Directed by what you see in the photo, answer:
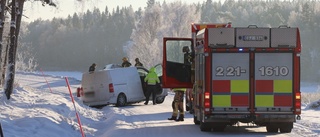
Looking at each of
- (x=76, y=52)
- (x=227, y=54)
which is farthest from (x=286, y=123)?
(x=76, y=52)

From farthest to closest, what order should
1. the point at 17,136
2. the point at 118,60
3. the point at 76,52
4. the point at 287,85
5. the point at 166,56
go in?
the point at 76,52 → the point at 118,60 → the point at 166,56 → the point at 287,85 → the point at 17,136

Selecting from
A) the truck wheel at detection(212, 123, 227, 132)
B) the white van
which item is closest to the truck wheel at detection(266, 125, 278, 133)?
the truck wheel at detection(212, 123, 227, 132)

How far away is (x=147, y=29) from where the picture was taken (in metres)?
92.0

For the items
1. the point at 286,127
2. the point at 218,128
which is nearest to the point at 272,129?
the point at 286,127

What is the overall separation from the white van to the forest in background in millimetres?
57598

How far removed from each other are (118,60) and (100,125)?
462 feet

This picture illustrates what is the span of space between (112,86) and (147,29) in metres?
65.6

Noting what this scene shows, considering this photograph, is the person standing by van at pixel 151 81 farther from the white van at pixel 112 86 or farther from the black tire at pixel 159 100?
the black tire at pixel 159 100

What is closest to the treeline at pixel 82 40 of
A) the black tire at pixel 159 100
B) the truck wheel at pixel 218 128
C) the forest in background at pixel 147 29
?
the forest in background at pixel 147 29

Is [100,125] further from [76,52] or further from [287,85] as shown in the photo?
[76,52]

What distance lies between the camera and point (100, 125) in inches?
758

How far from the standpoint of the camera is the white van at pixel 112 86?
26516 millimetres

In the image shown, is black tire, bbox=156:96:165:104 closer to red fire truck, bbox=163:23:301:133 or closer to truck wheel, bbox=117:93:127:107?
truck wheel, bbox=117:93:127:107

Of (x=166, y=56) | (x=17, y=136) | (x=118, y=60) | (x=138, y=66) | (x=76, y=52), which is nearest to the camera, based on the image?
(x=17, y=136)
